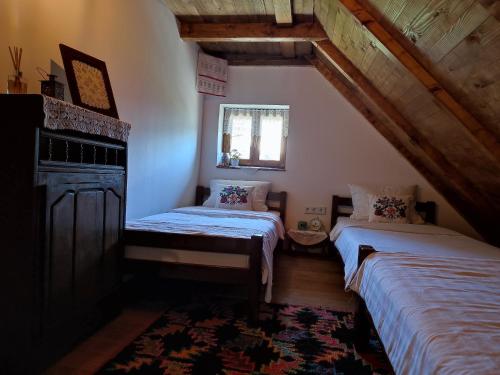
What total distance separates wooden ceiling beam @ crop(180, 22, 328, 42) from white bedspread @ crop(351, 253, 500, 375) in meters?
2.20

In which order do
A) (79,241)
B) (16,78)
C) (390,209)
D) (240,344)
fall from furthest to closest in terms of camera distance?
(390,209), (240,344), (79,241), (16,78)

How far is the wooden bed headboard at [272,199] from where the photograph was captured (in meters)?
3.88

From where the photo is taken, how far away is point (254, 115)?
4.11 metres

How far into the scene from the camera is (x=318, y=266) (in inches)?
135

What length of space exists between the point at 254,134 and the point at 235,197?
0.94 meters

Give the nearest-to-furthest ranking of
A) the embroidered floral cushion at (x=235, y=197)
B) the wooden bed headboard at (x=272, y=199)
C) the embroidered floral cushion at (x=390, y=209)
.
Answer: the embroidered floral cushion at (x=390, y=209)
the embroidered floral cushion at (x=235, y=197)
the wooden bed headboard at (x=272, y=199)

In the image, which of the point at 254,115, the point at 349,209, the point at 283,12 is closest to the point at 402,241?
the point at 349,209

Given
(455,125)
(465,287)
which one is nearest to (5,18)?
(465,287)

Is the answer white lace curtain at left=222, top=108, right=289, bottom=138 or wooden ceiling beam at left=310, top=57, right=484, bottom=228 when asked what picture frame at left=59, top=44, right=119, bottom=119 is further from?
wooden ceiling beam at left=310, top=57, right=484, bottom=228

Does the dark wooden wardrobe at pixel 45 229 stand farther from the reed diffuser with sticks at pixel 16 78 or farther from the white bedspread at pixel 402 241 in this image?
the white bedspread at pixel 402 241

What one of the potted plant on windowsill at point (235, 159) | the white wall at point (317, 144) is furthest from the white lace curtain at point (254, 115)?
the potted plant on windowsill at point (235, 159)

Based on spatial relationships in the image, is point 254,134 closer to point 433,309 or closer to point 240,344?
point 240,344

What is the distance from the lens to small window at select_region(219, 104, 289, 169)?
4.06m

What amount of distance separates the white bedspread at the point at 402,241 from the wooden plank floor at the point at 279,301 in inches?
12.2
